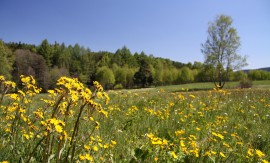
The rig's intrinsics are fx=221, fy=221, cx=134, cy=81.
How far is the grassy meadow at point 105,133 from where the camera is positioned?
150cm

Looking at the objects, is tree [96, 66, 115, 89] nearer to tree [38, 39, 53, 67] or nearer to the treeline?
the treeline

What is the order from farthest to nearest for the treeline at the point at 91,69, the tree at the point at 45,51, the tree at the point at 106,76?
the tree at the point at 45,51
the tree at the point at 106,76
the treeline at the point at 91,69

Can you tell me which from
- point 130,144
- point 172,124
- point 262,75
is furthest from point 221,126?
point 262,75

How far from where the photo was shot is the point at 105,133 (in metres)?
3.61

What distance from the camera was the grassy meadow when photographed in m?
1.50

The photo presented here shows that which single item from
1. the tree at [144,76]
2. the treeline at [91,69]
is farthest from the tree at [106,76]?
the tree at [144,76]

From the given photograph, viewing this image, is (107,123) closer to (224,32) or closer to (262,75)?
(224,32)

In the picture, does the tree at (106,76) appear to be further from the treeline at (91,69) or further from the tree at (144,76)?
the tree at (144,76)

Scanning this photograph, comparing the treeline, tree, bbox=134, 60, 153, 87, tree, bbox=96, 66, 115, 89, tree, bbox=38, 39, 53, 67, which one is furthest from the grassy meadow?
tree, bbox=38, 39, 53, 67

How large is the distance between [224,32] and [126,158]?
28675mm

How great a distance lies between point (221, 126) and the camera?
4.09m

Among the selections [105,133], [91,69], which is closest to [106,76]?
[91,69]

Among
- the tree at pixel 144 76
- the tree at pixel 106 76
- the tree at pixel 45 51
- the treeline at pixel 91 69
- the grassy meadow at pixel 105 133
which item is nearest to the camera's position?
the grassy meadow at pixel 105 133

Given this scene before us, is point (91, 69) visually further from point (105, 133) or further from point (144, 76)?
point (105, 133)
